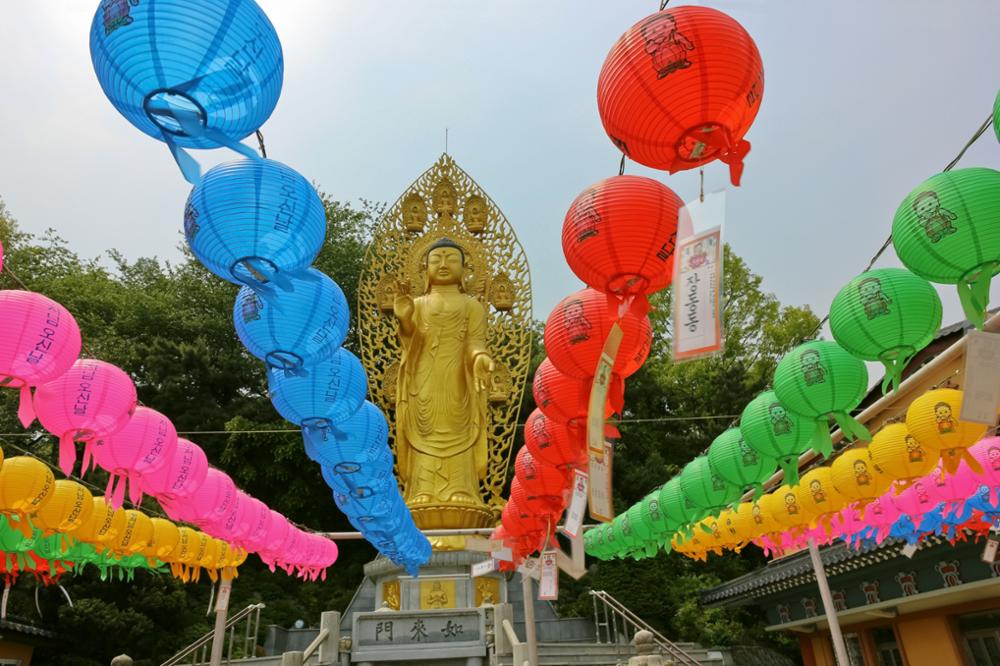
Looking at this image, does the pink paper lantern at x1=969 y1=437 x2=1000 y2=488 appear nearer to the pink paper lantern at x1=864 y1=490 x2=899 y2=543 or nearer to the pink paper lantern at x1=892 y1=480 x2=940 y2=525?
the pink paper lantern at x1=892 y1=480 x2=940 y2=525

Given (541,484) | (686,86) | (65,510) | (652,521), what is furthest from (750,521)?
(65,510)

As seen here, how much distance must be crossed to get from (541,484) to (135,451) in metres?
3.21

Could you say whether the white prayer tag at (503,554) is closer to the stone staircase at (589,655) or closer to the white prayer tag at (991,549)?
the stone staircase at (589,655)

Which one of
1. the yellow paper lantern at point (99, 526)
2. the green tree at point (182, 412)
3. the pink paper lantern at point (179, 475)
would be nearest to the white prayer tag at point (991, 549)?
the pink paper lantern at point (179, 475)

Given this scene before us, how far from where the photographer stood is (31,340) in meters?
3.91

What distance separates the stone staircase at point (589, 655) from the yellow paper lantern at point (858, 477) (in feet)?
12.3

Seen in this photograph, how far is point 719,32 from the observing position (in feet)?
8.60

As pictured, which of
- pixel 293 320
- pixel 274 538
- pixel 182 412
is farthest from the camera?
pixel 182 412

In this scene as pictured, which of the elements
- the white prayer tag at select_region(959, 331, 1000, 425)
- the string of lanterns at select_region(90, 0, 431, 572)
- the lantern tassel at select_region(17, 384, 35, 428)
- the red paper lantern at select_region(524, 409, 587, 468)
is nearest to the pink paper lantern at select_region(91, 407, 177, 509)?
the lantern tassel at select_region(17, 384, 35, 428)

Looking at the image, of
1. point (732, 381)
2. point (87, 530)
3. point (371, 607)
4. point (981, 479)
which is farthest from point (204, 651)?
point (732, 381)

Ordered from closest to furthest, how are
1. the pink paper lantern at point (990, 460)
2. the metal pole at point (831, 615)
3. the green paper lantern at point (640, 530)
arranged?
1. the pink paper lantern at point (990, 460)
2. the metal pole at point (831, 615)
3. the green paper lantern at point (640, 530)

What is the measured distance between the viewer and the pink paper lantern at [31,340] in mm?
3873

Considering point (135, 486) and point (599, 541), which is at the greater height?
point (599, 541)

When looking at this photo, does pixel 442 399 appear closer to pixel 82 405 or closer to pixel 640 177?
pixel 82 405
